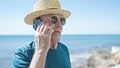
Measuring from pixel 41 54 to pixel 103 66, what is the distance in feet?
35.6

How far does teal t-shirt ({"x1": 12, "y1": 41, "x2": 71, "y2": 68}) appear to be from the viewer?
A: 297 centimetres

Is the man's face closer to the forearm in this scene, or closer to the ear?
the ear

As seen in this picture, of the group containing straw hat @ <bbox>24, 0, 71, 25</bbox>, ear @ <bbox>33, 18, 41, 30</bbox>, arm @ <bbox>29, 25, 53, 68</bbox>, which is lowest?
arm @ <bbox>29, 25, 53, 68</bbox>

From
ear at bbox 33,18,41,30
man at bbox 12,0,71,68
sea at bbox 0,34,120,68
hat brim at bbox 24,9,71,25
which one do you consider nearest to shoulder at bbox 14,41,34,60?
man at bbox 12,0,71,68

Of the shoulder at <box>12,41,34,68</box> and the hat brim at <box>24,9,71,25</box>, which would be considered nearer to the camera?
the shoulder at <box>12,41,34,68</box>

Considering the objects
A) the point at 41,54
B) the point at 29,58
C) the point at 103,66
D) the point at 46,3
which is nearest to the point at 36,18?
the point at 46,3

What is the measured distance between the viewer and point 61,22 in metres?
3.19

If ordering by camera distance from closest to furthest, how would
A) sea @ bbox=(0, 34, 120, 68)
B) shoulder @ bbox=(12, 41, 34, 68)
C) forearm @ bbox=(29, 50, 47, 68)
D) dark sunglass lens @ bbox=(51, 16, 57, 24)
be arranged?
forearm @ bbox=(29, 50, 47, 68)
shoulder @ bbox=(12, 41, 34, 68)
dark sunglass lens @ bbox=(51, 16, 57, 24)
sea @ bbox=(0, 34, 120, 68)

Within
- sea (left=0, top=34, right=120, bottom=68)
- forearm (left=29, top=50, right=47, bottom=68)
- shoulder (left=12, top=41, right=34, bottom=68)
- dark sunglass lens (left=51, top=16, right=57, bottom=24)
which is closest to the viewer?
forearm (left=29, top=50, right=47, bottom=68)

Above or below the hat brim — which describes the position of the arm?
below

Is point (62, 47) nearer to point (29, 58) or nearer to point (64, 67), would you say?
point (64, 67)

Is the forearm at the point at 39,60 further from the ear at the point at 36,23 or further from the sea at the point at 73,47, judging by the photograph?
the sea at the point at 73,47

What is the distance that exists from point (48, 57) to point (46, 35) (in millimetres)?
559

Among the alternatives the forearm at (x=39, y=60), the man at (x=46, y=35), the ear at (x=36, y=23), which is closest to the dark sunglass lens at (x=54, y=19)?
the man at (x=46, y=35)
